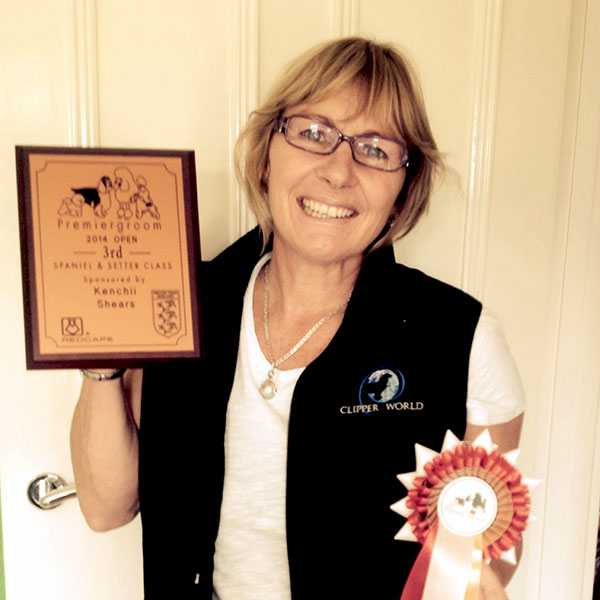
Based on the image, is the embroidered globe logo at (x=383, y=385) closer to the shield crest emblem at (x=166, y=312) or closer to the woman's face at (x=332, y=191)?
the woman's face at (x=332, y=191)

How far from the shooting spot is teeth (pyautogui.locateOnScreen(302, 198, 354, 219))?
2.70ft

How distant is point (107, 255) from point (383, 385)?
44 cm

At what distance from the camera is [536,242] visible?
118 cm

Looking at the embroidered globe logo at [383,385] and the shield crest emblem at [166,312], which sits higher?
the shield crest emblem at [166,312]

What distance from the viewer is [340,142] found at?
81cm

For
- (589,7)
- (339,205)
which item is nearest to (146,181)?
(339,205)

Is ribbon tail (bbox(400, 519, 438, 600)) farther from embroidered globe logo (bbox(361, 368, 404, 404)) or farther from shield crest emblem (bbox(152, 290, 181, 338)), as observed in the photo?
shield crest emblem (bbox(152, 290, 181, 338))

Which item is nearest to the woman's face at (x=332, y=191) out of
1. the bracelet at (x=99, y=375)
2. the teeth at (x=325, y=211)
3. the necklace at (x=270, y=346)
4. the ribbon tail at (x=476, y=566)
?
the teeth at (x=325, y=211)

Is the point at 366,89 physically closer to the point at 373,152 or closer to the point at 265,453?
the point at 373,152

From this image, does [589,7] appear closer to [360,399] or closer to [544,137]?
[544,137]

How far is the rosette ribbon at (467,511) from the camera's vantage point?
0.63m

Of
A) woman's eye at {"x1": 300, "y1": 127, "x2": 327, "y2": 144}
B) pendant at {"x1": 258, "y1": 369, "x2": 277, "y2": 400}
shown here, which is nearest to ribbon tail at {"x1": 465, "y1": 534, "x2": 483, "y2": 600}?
pendant at {"x1": 258, "y1": 369, "x2": 277, "y2": 400}

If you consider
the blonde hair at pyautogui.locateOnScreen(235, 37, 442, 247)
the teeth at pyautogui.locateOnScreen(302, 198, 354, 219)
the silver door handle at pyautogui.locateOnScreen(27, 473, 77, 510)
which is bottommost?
the silver door handle at pyautogui.locateOnScreen(27, 473, 77, 510)

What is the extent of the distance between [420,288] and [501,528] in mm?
390
